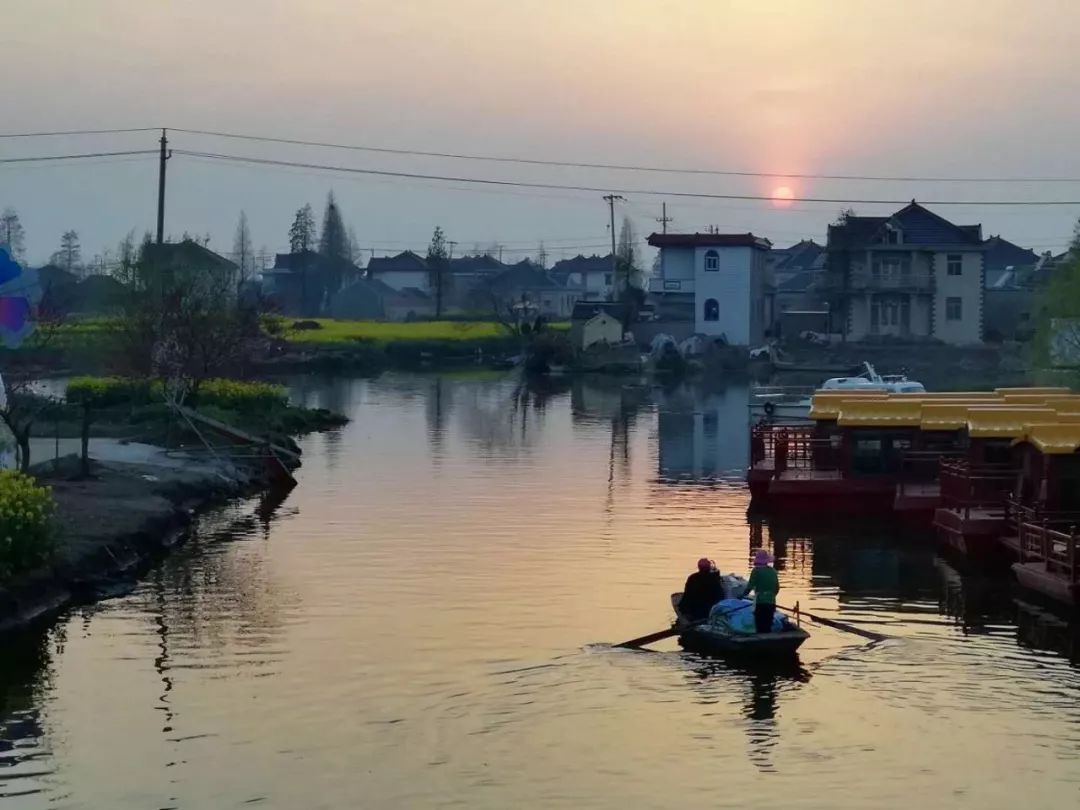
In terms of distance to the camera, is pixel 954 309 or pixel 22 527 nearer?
pixel 22 527

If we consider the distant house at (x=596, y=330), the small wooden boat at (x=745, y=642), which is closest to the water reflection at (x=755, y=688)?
the small wooden boat at (x=745, y=642)

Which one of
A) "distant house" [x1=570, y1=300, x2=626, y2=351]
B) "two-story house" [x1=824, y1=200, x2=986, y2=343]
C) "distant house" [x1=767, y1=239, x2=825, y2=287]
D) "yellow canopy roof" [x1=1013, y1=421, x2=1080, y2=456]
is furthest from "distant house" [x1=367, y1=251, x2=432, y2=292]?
"yellow canopy roof" [x1=1013, y1=421, x2=1080, y2=456]

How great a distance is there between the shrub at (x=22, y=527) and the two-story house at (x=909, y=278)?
81.6 m

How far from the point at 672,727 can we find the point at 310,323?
107m

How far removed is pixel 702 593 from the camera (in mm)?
25562

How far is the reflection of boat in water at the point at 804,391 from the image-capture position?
59.5 metres

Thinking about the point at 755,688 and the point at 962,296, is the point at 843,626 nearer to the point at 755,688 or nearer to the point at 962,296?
the point at 755,688

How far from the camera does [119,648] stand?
25.4 meters

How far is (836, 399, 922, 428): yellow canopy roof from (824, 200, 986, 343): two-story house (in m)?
64.8

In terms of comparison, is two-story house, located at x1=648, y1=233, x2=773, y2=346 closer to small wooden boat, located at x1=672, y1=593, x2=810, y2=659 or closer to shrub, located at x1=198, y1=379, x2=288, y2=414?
shrub, located at x1=198, y1=379, x2=288, y2=414

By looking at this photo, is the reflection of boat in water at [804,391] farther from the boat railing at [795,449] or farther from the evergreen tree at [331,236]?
the evergreen tree at [331,236]

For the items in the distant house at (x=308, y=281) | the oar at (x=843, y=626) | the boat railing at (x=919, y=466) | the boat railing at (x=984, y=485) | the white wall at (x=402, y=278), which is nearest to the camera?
Result: the oar at (x=843, y=626)

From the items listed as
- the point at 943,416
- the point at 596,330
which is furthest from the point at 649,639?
the point at 596,330

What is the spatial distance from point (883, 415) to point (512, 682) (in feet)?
63.9
